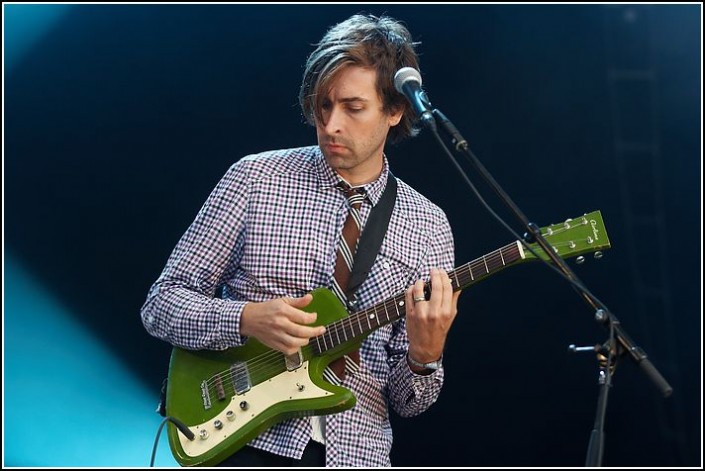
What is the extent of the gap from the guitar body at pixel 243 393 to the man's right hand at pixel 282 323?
0.34ft

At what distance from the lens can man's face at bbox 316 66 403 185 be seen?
8.50 ft

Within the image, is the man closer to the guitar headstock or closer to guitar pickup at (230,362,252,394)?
guitar pickup at (230,362,252,394)

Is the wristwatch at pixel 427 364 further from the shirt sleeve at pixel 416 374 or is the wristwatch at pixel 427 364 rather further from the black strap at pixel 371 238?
A: the black strap at pixel 371 238

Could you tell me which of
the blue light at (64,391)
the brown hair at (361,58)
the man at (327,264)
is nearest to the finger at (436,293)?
the man at (327,264)

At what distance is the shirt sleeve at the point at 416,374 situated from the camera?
253 cm

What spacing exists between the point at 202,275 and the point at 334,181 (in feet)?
1.47

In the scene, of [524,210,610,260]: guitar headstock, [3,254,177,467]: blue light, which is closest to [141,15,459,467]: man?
[524,210,610,260]: guitar headstock

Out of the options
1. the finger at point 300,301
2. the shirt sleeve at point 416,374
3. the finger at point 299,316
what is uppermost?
the finger at point 300,301

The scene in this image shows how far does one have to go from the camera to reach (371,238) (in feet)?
8.61

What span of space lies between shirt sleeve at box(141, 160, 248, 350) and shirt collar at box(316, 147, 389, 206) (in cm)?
22

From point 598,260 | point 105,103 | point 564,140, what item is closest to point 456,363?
point 598,260

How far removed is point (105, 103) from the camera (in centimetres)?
385

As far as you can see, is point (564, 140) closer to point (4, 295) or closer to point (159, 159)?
point (159, 159)

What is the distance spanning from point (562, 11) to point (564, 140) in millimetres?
474
